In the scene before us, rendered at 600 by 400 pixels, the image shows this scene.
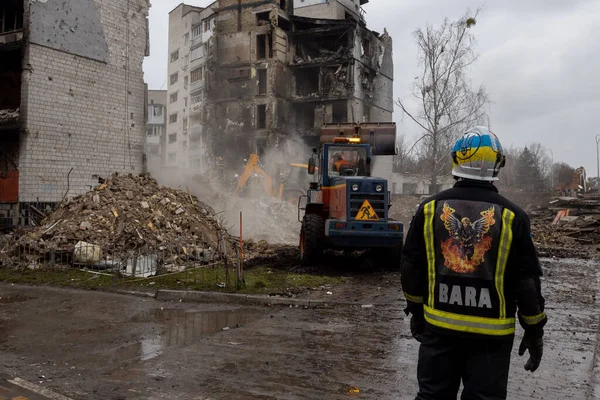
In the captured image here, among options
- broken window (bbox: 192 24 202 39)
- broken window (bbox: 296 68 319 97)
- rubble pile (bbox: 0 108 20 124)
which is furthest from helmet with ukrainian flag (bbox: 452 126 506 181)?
broken window (bbox: 192 24 202 39)

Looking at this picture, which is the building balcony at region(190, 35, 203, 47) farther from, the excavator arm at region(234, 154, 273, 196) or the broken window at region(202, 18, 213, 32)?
the excavator arm at region(234, 154, 273, 196)

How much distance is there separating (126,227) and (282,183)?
14186mm

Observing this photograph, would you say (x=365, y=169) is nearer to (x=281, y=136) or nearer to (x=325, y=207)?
(x=325, y=207)

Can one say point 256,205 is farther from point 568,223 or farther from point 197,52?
point 197,52

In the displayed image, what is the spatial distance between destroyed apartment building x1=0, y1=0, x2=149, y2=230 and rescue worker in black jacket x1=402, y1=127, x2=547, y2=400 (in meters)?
17.6

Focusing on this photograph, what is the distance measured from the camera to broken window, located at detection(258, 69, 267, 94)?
43.0m

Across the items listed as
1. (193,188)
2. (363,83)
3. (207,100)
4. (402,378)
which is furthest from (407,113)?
(402,378)

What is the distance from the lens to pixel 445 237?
10.1 feet

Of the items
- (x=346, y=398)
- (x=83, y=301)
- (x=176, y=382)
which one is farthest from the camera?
(x=83, y=301)

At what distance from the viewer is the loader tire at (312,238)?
38.4 feet

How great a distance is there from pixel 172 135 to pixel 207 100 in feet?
49.0

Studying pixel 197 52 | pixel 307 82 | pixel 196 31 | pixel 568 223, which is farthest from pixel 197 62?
pixel 568 223

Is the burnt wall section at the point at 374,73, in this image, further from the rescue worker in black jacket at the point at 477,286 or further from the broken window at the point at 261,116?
the rescue worker in black jacket at the point at 477,286

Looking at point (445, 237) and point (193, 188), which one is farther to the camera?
point (193, 188)
